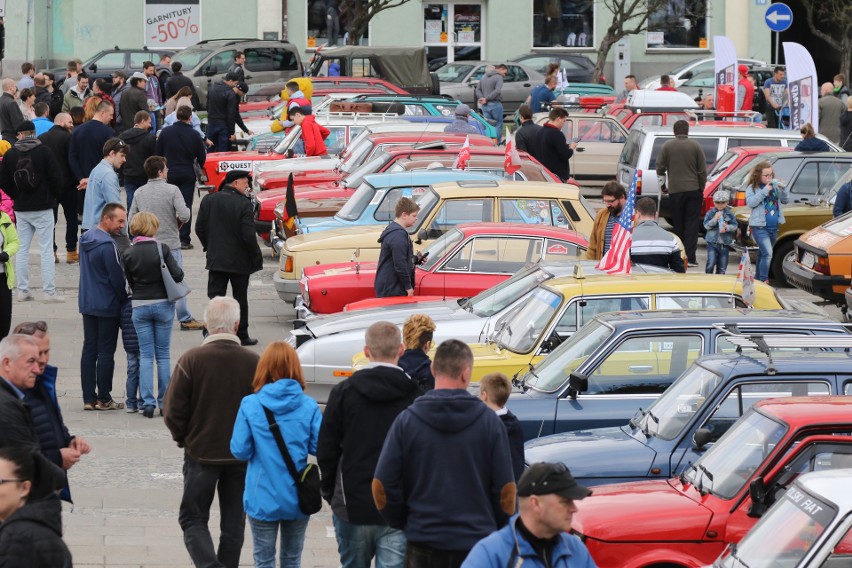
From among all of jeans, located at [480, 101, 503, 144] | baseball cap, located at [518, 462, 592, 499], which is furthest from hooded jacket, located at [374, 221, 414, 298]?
jeans, located at [480, 101, 503, 144]

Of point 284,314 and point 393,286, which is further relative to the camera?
point 284,314

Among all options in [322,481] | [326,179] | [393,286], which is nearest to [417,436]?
[322,481]

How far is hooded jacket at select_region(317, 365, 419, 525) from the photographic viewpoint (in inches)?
261

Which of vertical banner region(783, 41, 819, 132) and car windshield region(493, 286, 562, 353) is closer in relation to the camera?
car windshield region(493, 286, 562, 353)

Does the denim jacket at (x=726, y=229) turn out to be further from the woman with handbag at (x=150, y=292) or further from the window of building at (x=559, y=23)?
the window of building at (x=559, y=23)

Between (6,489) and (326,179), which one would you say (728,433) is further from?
(326,179)

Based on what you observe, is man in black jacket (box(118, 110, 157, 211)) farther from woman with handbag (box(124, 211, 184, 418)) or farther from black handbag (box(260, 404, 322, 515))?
black handbag (box(260, 404, 322, 515))

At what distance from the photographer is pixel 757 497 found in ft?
22.4

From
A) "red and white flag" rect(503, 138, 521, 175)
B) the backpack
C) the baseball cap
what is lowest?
the baseball cap

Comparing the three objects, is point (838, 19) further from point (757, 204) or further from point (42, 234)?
point (42, 234)

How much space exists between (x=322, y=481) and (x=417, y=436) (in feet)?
3.00

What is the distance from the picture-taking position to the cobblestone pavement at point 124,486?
8.51m

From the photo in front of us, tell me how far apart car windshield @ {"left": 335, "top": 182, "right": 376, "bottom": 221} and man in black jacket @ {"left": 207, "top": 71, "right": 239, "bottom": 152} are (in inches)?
397

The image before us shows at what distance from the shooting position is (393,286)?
13.2 meters
